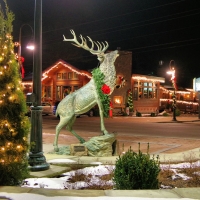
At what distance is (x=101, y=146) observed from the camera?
9.87 m

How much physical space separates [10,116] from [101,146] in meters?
5.05

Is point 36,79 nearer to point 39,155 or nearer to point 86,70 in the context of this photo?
point 39,155

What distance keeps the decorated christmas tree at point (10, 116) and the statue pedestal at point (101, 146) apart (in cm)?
460

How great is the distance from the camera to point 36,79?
24.2 feet

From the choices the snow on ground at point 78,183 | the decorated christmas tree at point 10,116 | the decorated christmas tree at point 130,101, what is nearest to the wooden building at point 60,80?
the decorated christmas tree at point 130,101

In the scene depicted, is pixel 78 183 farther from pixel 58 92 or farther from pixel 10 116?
pixel 58 92

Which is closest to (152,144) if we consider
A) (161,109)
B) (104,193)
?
(104,193)

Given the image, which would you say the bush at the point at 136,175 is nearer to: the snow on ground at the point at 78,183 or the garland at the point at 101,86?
the snow on ground at the point at 78,183

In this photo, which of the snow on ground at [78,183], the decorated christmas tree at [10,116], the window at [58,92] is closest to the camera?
the decorated christmas tree at [10,116]

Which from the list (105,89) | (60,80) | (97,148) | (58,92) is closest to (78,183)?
(97,148)

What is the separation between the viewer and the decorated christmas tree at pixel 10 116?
202 inches

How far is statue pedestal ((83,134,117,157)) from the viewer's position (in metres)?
9.86

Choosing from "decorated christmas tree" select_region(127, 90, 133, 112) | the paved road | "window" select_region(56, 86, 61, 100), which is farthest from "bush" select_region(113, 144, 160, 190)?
"window" select_region(56, 86, 61, 100)

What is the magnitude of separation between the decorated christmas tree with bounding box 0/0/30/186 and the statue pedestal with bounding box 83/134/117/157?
460cm
